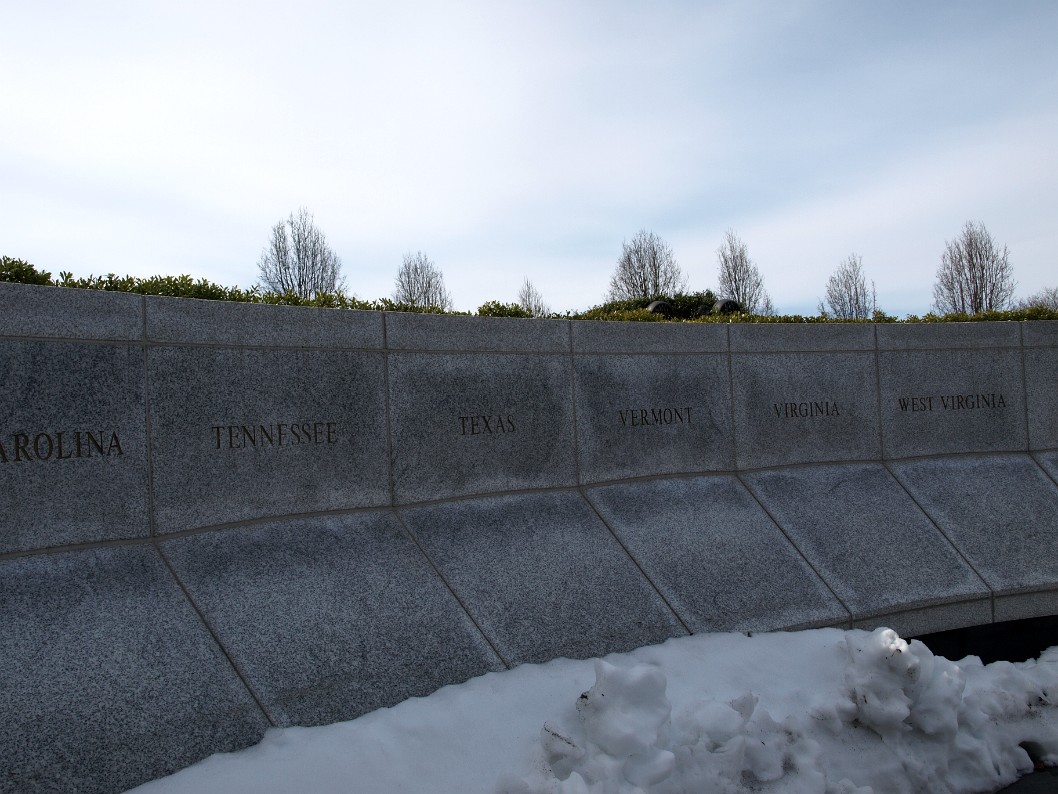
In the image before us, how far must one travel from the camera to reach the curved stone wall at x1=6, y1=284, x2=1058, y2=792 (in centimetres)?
457

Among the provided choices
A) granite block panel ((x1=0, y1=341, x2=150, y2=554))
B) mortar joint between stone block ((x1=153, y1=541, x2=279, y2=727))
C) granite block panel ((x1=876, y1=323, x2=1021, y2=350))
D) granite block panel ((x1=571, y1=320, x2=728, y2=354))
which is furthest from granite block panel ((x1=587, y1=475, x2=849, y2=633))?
granite block panel ((x1=0, y1=341, x2=150, y2=554))

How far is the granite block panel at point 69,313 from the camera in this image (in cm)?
484

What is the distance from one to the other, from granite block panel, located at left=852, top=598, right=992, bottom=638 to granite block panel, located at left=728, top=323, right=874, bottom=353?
2.89 meters

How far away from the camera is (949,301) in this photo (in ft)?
133

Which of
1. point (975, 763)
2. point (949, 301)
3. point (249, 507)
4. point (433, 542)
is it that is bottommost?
point (975, 763)

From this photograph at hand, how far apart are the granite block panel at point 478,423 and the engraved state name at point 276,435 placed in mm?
564

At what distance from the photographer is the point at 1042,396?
31.3 ft

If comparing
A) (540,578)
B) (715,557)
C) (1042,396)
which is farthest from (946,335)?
(540,578)

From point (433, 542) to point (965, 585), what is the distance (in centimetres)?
480

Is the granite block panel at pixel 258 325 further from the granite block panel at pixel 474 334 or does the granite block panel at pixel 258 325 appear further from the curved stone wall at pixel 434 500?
the granite block panel at pixel 474 334

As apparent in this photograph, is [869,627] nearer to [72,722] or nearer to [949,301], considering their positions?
[72,722]

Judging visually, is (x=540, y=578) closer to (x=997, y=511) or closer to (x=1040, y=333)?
(x=997, y=511)

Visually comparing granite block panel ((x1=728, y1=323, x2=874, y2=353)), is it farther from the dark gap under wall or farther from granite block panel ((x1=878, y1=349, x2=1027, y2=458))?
the dark gap under wall

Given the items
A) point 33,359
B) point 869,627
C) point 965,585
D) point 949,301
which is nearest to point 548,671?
point 869,627
